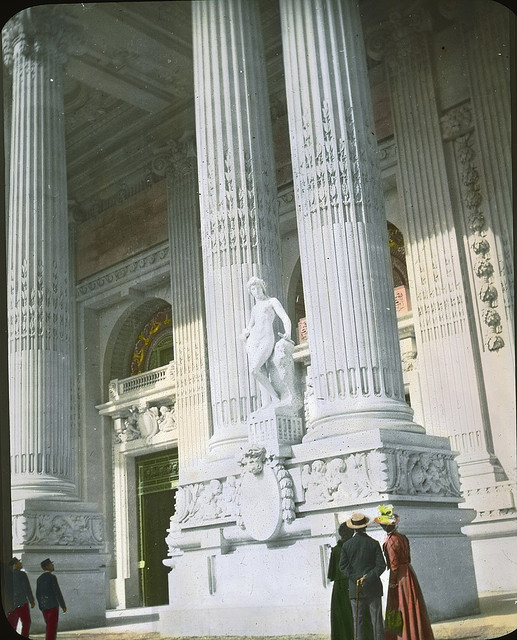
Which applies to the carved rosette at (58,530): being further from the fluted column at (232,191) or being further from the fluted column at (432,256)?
the fluted column at (432,256)

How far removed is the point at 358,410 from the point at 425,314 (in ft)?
18.3

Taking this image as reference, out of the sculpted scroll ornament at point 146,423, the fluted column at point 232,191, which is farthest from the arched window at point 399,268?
the sculpted scroll ornament at point 146,423

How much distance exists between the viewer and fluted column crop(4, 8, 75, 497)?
13844mm

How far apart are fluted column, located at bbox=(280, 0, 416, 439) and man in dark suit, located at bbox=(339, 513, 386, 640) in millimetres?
1907

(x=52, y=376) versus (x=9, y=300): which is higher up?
(x=9, y=300)

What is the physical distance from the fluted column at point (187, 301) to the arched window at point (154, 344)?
1803mm

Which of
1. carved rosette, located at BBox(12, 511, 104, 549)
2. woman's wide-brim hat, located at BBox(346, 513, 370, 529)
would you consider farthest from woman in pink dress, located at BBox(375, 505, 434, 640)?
carved rosette, located at BBox(12, 511, 104, 549)

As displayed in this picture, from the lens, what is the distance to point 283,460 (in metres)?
9.84

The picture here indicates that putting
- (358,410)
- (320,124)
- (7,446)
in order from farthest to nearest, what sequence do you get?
(7,446) → (320,124) → (358,410)

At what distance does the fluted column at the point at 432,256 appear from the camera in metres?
13.9

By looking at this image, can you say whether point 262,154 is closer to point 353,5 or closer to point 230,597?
point 353,5

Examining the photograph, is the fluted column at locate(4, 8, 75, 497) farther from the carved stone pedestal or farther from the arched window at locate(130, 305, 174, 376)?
the arched window at locate(130, 305, 174, 376)

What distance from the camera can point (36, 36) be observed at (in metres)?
15.9

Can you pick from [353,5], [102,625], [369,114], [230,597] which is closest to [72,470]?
[102,625]
